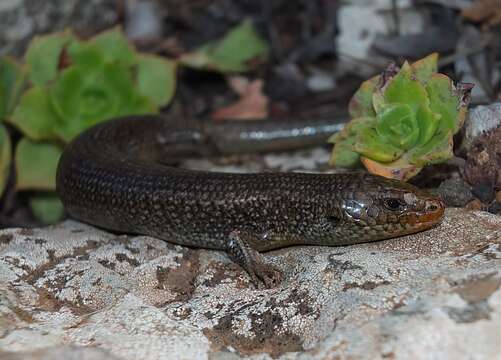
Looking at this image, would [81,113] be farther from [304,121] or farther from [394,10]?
[394,10]

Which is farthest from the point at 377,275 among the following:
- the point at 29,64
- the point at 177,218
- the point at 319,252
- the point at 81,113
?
the point at 29,64

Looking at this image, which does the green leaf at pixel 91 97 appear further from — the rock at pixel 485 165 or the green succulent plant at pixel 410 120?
the rock at pixel 485 165

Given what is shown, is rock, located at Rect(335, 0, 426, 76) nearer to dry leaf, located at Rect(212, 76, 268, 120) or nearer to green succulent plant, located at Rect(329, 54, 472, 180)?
dry leaf, located at Rect(212, 76, 268, 120)

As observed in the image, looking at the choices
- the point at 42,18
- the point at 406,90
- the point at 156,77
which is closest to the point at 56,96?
the point at 156,77

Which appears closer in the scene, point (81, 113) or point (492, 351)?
point (492, 351)

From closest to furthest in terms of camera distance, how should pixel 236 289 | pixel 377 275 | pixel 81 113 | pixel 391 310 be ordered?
pixel 391 310 → pixel 377 275 → pixel 236 289 → pixel 81 113

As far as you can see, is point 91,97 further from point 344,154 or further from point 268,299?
point 268,299
